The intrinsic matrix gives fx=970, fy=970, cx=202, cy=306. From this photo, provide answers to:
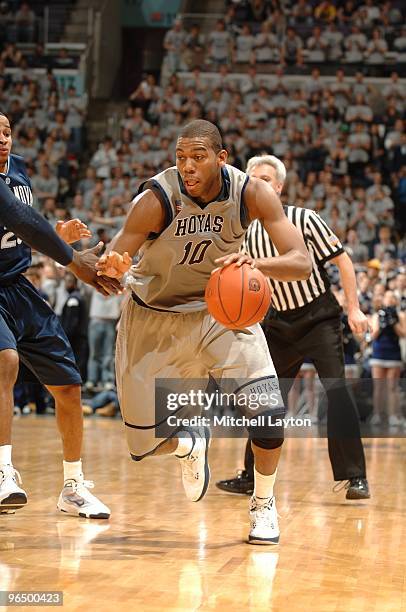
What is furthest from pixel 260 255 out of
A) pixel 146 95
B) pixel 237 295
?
pixel 146 95

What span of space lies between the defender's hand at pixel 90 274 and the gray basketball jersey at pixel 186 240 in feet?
1.20

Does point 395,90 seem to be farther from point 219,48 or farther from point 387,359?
point 387,359

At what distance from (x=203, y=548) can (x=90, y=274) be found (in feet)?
→ 4.28

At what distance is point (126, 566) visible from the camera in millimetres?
3891

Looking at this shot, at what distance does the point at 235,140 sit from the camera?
51.5ft

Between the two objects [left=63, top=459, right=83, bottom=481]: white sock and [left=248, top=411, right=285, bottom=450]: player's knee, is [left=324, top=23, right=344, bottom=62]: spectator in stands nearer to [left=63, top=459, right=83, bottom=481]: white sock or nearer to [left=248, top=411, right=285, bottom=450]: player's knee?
[left=63, top=459, right=83, bottom=481]: white sock

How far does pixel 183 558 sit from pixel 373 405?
6886 mm

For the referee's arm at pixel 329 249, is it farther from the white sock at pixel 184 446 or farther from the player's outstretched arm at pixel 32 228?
the player's outstretched arm at pixel 32 228

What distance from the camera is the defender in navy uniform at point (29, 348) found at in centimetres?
443

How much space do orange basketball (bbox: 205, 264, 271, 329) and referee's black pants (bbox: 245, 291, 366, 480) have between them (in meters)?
1.68

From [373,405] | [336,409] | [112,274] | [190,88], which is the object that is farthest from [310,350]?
[190,88]

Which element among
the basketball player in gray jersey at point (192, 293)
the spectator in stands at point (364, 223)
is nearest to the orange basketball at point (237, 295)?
the basketball player in gray jersey at point (192, 293)

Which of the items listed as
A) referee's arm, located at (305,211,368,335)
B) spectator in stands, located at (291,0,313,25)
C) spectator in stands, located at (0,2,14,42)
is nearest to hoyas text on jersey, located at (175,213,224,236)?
referee's arm, located at (305,211,368,335)

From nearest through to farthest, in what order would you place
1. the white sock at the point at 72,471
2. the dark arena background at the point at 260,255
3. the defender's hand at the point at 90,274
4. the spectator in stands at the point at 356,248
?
the dark arena background at the point at 260,255 → the defender's hand at the point at 90,274 → the white sock at the point at 72,471 → the spectator in stands at the point at 356,248
